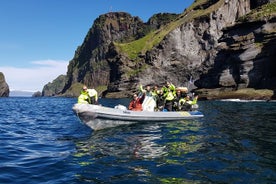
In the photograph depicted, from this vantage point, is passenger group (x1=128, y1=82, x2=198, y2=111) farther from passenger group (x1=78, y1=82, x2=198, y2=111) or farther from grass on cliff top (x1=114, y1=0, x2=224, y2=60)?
grass on cliff top (x1=114, y1=0, x2=224, y2=60)

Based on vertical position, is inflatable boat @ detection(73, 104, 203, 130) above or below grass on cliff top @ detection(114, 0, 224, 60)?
below

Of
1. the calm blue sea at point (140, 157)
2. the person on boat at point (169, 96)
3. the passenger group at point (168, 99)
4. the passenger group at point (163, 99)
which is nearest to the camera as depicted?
the calm blue sea at point (140, 157)

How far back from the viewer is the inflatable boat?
19.4 metres

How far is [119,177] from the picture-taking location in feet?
31.0

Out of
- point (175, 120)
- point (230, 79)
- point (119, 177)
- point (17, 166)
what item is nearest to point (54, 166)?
point (17, 166)

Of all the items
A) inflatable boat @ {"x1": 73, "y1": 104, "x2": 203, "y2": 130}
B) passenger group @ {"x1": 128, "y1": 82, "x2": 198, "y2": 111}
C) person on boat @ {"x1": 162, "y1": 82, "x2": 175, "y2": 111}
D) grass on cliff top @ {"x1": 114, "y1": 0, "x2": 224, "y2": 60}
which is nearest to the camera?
inflatable boat @ {"x1": 73, "y1": 104, "x2": 203, "y2": 130}

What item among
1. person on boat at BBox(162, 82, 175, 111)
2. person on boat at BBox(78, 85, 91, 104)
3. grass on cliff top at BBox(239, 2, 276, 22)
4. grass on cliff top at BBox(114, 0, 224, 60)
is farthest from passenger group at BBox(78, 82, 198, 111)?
grass on cliff top at BBox(114, 0, 224, 60)

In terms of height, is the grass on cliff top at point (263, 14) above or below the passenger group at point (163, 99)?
above

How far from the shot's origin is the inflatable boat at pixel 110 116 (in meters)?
19.4

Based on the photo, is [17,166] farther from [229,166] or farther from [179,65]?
[179,65]

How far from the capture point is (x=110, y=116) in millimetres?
20359

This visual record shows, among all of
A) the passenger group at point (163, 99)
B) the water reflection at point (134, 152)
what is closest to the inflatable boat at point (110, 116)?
the water reflection at point (134, 152)

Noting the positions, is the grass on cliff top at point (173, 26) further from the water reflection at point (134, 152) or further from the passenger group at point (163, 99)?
the water reflection at point (134, 152)

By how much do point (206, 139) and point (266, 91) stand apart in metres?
60.2
